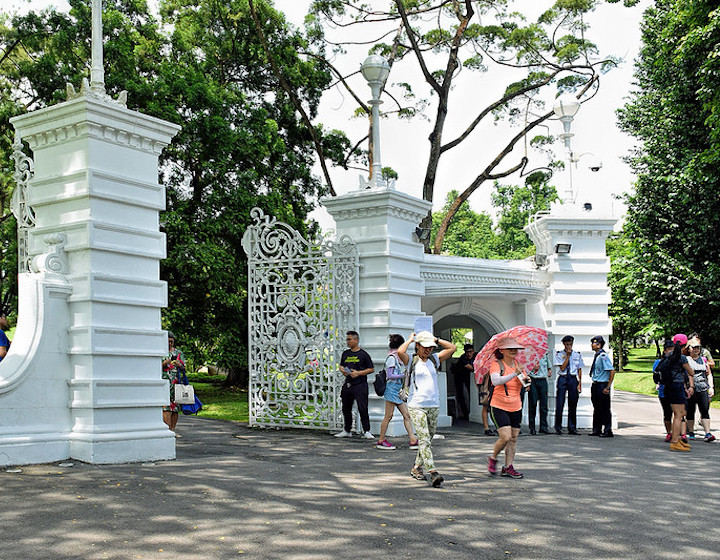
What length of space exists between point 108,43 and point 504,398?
16631 mm

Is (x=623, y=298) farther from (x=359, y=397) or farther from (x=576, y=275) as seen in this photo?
(x=359, y=397)

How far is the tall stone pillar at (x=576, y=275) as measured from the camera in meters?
15.8

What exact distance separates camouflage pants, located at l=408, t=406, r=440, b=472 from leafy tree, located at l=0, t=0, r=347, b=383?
12292mm

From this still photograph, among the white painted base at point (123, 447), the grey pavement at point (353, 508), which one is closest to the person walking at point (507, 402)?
the grey pavement at point (353, 508)

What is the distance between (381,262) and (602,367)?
437 cm

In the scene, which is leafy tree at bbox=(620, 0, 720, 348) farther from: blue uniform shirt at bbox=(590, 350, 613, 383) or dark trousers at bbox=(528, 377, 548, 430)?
dark trousers at bbox=(528, 377, 548, 430)

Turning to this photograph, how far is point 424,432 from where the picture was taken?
839cm

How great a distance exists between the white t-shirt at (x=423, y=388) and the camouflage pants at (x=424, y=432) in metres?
0.07

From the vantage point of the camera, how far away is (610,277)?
118 feet

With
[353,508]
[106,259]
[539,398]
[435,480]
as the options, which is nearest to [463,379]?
[539,398]

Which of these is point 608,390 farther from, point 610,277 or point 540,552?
point 610,277

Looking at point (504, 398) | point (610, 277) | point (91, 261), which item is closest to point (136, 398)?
point (91, 261)

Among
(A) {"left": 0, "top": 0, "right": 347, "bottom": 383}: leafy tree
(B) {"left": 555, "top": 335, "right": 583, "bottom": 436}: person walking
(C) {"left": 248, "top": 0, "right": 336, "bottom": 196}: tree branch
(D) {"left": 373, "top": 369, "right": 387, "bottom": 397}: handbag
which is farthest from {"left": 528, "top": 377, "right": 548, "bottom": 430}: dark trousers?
(C) {"left": 248, "top": 0, "right": 336, "bottom": 196}: tree branch

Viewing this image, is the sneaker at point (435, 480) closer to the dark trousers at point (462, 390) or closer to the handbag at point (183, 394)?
the handbag at point (183, 394)
